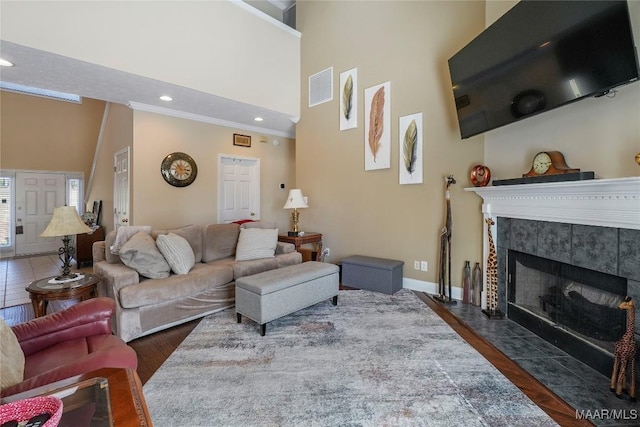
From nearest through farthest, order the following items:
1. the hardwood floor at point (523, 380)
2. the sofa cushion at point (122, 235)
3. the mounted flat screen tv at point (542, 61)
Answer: the hardwood floor at point (523, 380)
the mounted flat screen tv at point (542, 61)
the sofa cushion at point (122, 235)

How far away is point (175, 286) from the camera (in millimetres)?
2639

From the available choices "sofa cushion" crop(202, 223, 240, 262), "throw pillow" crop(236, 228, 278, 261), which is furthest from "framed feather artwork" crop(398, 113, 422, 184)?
"sofa cushion" crop(202, 223, 240, 262)

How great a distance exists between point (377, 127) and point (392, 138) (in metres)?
0.29

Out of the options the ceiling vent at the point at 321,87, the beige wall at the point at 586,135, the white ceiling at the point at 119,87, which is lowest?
the beige wall at the point at 586,135

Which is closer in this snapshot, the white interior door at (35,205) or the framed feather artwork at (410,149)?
the framed feather artwork at (410,149)

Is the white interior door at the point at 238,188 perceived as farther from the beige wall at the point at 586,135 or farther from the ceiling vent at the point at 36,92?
the beige wall at the point at 586,135

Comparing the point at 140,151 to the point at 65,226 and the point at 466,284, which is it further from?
the point at 466,284

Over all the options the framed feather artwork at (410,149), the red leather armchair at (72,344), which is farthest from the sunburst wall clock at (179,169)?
the framed feather artwork at (410,149)

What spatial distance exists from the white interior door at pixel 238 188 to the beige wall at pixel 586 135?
4185 mm

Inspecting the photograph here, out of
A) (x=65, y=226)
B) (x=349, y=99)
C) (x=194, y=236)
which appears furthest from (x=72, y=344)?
(x=349, y=99)

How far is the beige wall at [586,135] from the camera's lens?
1.89 metres

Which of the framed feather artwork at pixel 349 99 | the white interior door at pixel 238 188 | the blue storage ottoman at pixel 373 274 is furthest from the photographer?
the white interior door at pixel 238 188

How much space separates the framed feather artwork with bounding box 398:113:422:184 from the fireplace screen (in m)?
1.39

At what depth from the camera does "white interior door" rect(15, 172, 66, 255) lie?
249 inches
